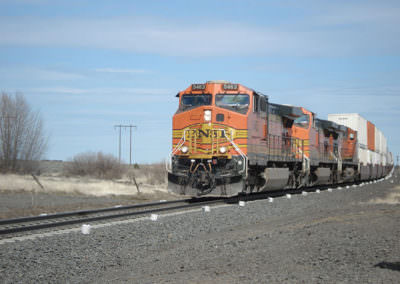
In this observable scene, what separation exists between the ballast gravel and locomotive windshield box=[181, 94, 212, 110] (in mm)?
6374

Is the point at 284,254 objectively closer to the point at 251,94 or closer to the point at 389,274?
the point at 389,274

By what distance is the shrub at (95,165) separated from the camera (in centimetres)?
4557

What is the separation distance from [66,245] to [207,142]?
870 cm

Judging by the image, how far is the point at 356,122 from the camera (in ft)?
118

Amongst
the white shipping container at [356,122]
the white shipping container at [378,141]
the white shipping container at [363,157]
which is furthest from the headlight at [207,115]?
the white shipping container at [378,141]

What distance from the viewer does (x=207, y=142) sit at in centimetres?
1636

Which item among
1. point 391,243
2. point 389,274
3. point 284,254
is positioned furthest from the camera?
point 391,243

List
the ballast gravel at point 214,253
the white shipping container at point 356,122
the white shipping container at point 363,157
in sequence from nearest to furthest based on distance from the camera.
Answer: the ballast gravel at point 214,253
the white shipping container at point 363,157
the white shipping container at point 356,122

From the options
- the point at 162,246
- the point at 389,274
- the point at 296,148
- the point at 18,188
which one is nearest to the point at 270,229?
the point at 162,246

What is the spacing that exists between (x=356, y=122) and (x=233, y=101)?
71.6ft

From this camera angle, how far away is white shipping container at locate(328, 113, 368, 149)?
3603cm

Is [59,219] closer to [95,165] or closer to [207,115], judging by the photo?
[207,115]

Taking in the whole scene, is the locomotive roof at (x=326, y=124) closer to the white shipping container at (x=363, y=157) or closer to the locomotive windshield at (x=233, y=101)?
the white shipping container at (x=363, y=157)

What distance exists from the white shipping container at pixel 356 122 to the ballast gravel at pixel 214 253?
2585 centimetres
